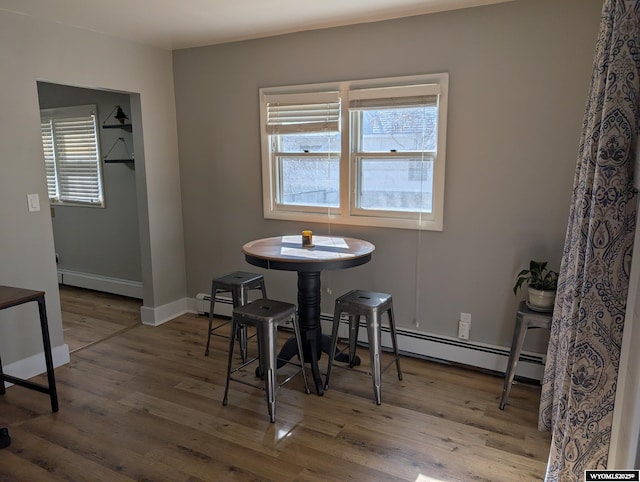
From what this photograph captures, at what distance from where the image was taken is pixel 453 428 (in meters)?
2.51

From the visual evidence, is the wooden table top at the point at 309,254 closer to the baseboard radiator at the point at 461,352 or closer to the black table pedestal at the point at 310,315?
the black table pedestal at the point at 310,315

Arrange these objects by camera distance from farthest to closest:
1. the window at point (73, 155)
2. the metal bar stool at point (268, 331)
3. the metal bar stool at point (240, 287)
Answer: the window at point (73, 155), the metal bar stool at point (240, 287), the metal bar stool at point (268, 331)

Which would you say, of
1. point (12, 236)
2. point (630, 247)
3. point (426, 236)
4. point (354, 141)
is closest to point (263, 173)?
point (354, 141)

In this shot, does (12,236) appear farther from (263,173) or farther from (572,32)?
(572,32)

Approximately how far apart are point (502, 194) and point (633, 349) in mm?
1737

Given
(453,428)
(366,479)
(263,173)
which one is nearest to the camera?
(366,479)

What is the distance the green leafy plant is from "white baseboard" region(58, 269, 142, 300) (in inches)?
146

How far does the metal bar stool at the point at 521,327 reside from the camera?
2574 mm

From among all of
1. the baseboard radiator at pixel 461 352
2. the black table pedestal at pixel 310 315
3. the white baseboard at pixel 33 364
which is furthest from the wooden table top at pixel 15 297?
the baseboard radiator at pixel 461 352

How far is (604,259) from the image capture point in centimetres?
147

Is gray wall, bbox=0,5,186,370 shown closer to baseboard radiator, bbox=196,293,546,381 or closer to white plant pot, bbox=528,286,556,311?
baseboard radiator, bbox=196,293,546,381

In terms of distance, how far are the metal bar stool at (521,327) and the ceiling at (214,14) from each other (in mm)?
1862

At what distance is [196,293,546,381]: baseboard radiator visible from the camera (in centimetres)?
300

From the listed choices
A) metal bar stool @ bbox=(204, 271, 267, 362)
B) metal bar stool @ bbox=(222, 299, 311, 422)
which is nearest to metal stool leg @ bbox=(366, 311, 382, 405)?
metal bar stool @ bbox=(222, 299, 311, 422)
